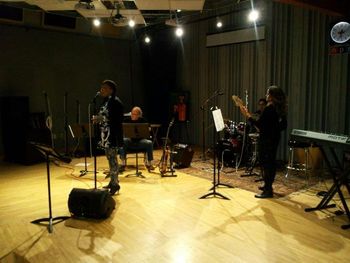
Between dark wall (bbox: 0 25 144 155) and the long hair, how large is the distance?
5403 mm

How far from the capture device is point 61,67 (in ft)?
27.0

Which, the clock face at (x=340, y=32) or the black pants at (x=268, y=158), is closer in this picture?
the black pants at (x=268, y=158)

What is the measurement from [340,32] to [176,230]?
4391 mm

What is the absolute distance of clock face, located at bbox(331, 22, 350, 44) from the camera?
544 cm

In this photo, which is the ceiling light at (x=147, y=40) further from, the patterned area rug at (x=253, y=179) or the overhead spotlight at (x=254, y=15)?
the patterned area rug at (x=253, y=179)

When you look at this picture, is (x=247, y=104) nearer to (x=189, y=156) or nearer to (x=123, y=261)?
(x=189, y=156)

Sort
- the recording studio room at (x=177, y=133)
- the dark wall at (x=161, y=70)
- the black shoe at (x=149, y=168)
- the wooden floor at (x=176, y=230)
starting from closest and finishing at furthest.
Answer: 1. the wooden floor at (x=176, y=230)
2. the recording studio room at (x=177, y=133)
3. the black shoe at (x=149, y=168)
4. the dark wall at (x=161, y=70)

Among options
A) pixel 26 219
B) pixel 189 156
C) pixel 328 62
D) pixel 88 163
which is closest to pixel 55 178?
Result: pixel 88 163

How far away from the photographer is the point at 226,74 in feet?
26.1

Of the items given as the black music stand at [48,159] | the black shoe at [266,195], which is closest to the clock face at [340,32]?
the black shoe at [266,195]

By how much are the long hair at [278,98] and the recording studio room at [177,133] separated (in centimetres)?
2


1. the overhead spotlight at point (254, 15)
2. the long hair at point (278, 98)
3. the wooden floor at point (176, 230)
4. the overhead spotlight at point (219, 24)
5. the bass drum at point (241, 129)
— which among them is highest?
the overhead spotlight at point (219, 24)

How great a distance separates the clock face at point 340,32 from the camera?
544 cm

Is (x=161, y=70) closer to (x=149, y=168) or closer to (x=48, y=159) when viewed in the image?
(x=149, y=168)
